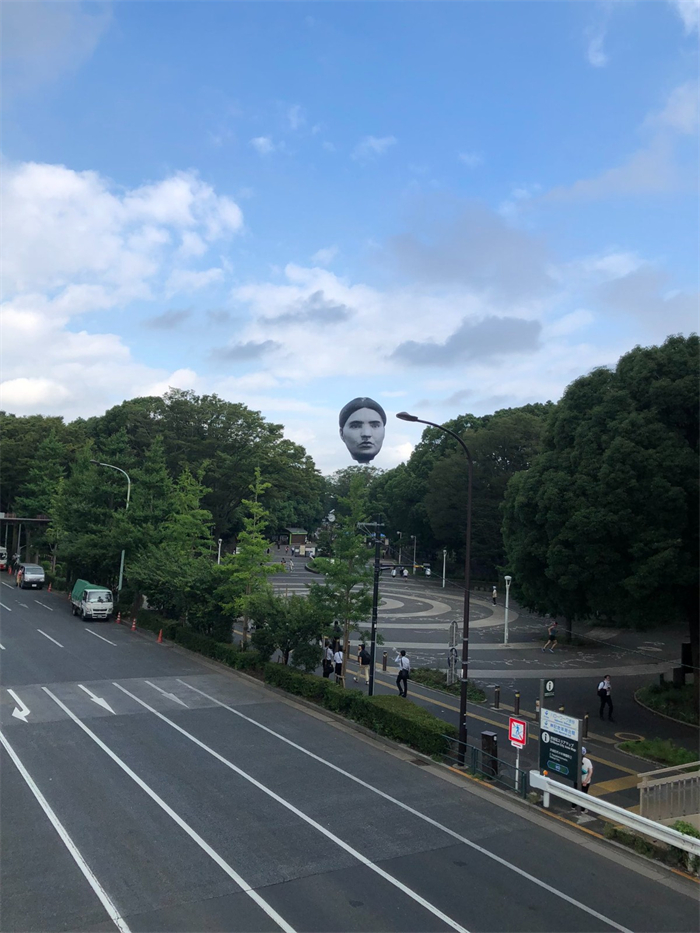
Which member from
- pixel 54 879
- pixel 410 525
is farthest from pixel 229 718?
pixel 410 525

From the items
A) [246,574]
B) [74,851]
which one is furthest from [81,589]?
[74,851]

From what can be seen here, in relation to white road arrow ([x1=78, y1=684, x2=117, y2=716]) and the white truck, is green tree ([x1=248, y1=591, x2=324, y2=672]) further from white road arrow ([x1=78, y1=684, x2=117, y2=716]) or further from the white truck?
the white truck

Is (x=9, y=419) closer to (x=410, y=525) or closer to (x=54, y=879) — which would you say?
(x=410, y=525)

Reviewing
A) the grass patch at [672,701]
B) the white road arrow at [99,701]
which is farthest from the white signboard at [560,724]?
the white road arrow at [99,701]

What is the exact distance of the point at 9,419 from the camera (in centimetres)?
7931

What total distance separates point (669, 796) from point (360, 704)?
8.72m

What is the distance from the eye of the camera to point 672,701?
965 inches

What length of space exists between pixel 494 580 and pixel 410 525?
51.2 ft

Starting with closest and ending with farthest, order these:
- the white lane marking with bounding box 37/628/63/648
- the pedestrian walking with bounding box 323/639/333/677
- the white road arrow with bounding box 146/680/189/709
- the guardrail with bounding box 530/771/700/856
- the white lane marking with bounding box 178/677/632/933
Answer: the white lane marking with bounding box 178/677/632/933, the guardrail with bounding box 530/771/700/856, the white road arrow with bounding box 146/680/189/709, the pedestrian walking with bounding box 323/639/333/677, the white lane marking with bounding box 37/628/63/648

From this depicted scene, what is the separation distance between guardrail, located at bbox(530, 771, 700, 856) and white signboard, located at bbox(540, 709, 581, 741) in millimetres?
989

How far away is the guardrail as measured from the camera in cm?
1191

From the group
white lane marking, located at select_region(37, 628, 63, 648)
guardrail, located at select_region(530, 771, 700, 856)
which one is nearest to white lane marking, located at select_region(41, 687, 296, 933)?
guardrail, located at select_region(530, 771, 700, 856)

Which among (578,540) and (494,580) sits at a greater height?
(578,540)

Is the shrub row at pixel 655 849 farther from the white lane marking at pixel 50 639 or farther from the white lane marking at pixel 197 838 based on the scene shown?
the white lane marking at pixel 50 639
